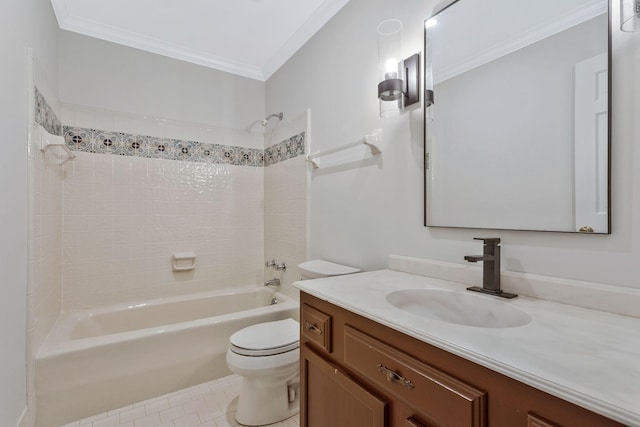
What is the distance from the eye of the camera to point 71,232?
7.04ft

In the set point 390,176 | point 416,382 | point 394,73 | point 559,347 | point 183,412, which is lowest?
point 183,412

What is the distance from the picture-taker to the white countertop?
0.47 metres

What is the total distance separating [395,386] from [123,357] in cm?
165

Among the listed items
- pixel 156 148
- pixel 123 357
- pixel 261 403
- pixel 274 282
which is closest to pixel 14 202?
pixel 123 357

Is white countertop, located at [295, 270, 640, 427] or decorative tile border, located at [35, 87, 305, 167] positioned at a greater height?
decorative tile border, located at [35, 87, 305, 167]

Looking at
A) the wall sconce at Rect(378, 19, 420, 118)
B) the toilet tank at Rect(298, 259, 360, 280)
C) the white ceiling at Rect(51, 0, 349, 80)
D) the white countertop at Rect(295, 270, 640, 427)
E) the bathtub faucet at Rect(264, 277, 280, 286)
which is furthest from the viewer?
the bathtub faucet at Rect(264, 277, 280, 286)

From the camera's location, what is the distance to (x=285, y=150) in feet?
8.41

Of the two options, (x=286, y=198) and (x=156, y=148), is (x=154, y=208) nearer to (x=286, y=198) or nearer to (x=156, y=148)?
(x=156, y=148)

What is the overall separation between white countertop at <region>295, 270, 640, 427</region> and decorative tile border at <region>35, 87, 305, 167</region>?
1766 mm

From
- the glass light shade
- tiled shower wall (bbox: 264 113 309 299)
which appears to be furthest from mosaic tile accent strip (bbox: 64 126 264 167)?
the glass light shade

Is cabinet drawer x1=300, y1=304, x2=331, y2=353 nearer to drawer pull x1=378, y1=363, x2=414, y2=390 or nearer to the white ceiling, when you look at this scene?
drawer pull x1=378, y1=363, x2=414, y2=390

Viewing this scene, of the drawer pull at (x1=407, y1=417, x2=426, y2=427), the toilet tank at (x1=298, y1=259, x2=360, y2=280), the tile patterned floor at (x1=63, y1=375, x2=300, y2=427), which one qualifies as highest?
the toilet tank at (x1=298, y1=259, x2=360, y2=280)

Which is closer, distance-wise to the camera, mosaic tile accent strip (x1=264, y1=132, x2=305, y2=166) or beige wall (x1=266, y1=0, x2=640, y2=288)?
beige wall (x1=266, y1=0, x2=640, y2=288)

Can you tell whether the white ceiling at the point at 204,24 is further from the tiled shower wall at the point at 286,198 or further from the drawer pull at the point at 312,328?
the drawer pull at the point at 312,328
